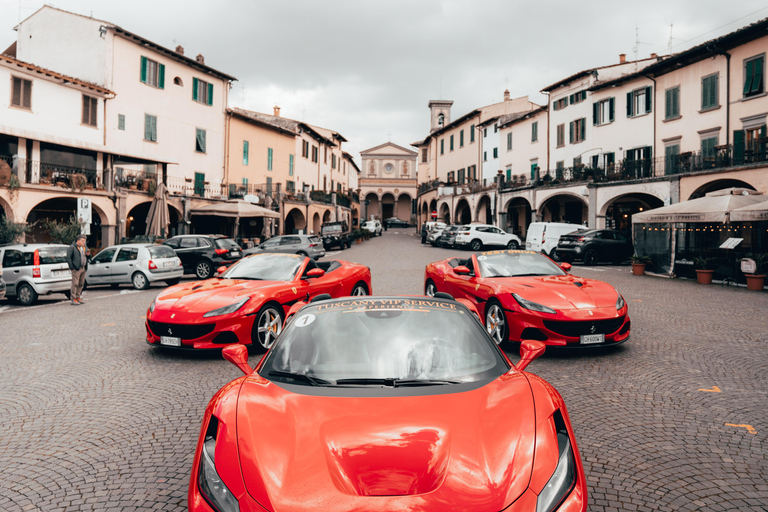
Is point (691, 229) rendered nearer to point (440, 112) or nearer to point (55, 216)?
point (55, 216)

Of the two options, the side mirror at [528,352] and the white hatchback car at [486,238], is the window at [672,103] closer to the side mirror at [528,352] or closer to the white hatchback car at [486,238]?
the white hatchback car at [486,238]

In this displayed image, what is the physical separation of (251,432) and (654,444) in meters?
3.18

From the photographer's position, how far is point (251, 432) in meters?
2.42

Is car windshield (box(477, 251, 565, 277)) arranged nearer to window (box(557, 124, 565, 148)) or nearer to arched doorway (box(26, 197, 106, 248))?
arched doorway (box(26, 197, 106, 248))

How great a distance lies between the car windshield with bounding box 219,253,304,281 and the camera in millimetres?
8125

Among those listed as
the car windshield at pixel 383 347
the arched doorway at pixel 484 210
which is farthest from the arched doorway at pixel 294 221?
the car windshield at pixel 383 347

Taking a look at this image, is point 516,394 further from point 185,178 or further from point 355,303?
point 185,178

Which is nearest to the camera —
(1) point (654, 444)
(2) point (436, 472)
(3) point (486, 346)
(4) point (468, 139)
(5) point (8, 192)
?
(2) point (436, 472)

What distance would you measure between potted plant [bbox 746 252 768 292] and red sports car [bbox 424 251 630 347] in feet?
31.8

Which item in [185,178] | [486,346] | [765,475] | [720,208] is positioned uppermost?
[185,178]

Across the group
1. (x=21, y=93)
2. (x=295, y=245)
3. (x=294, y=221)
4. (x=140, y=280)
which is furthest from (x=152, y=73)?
(x=294, y=221)

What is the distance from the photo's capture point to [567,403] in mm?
4949

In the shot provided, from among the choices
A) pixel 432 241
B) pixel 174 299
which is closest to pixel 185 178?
pixel 432 241

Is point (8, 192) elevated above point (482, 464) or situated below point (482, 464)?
above
